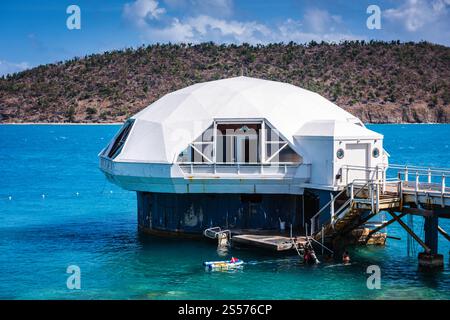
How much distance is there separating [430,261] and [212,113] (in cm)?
1209

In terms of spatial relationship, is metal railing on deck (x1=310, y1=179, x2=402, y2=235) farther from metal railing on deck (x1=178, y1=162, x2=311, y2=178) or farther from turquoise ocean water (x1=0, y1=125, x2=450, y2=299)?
metal railing on deck (x1=178, y1=162, x2=311, y2=178)

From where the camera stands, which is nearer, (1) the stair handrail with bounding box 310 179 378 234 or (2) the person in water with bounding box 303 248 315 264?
(1) the stair handrail with bounding box 310 179 378 234

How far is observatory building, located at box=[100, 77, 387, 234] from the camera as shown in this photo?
37.2 metres

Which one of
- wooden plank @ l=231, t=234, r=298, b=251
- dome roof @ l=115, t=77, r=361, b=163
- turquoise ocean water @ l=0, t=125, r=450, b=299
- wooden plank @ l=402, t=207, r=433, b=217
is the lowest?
turquoise ocean water @ l=0, t=125, r=450, b=299

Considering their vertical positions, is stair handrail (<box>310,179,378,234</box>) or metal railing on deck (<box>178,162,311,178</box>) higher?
metal railing on deck (<box>178,162,311,178</box>)

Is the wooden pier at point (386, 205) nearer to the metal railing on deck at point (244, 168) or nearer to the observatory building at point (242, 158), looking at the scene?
the observatory building at point (242, 158)

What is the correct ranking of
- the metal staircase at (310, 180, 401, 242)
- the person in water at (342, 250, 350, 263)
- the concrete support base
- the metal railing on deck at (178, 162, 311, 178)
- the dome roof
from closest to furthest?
the metal staircase at (310, 180, 401, 242) < the concrete support base < the person in water at (342, 250, 350, 263) < the metal railing on deck at (178, 162, 311, 178) < the dome roof

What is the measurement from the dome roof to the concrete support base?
7.99 m

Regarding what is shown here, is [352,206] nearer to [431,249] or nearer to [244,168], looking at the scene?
[431,249]

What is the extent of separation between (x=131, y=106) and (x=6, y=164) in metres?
83.9

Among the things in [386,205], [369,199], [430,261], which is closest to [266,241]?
[369,199]

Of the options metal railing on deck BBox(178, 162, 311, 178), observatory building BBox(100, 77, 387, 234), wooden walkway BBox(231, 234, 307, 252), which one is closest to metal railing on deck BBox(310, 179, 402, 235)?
observatory building BBox(100, 77, 387, 234)
